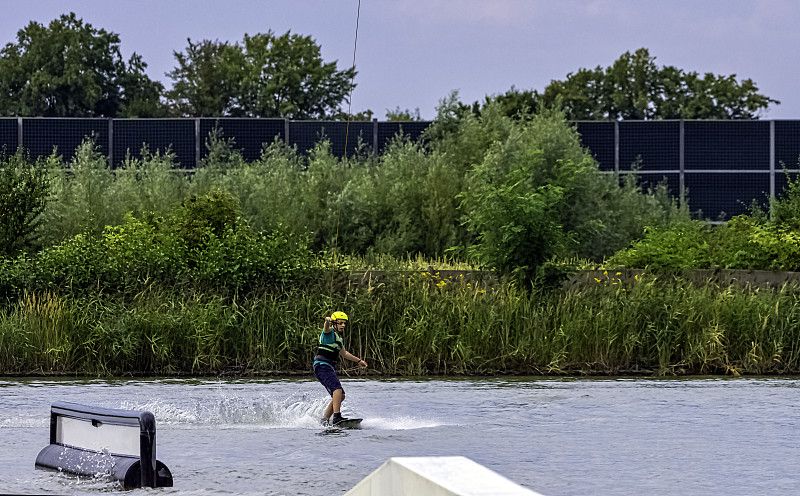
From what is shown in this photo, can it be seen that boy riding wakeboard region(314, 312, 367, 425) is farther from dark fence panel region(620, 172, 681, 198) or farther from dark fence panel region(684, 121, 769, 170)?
dark fence panel region(684, 121, 769, 170)

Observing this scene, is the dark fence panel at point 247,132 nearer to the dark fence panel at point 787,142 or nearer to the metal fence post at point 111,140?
the metal fence post at point 111,140

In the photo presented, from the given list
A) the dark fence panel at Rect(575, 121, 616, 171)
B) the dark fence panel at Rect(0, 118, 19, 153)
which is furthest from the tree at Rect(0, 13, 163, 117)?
the dark fence panel at Rect(575, 121, 616, 171)

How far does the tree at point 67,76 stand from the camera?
65.2 metres

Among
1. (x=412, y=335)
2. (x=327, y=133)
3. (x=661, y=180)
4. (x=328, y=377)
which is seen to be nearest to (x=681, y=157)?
(x=661, y=180)

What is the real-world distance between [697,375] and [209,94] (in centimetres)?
5420

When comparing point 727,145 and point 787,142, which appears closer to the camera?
point 727,145

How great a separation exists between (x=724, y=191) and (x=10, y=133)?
2439cm

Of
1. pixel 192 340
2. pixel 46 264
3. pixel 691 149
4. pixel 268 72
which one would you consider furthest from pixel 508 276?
pixel 268 72

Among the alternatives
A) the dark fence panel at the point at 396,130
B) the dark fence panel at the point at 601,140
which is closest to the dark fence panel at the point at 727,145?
the dark fence panel at the point at 601,140

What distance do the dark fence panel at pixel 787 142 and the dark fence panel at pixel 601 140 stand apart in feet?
19.3

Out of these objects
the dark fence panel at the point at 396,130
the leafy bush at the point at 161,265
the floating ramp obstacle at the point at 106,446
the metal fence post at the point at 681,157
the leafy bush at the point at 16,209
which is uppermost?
the dark fence panel at the point at 396,130

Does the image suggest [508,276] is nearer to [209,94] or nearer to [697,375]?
[697,375]

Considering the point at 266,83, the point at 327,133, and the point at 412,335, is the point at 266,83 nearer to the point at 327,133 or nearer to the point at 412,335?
the point at 327,133

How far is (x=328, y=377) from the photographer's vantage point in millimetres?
15312
